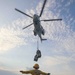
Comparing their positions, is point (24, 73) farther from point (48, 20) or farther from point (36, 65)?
point (48, 20)

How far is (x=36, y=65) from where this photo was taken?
16219 mm

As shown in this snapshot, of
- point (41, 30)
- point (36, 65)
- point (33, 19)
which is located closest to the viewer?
point (36, 65)

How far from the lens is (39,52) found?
27.7 meters

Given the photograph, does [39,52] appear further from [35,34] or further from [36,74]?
[36,74]

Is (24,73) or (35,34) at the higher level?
(35,34)

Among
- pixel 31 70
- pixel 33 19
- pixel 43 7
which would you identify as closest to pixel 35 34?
pixel 33 19

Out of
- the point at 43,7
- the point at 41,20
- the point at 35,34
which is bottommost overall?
the point at 35,34

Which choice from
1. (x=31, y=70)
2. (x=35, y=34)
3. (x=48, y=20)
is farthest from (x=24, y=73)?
(x=48, y=20)

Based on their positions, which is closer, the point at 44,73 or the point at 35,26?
the point at 44,73

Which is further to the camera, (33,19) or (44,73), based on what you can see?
(33,19)

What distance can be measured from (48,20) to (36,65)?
14251 millimetres

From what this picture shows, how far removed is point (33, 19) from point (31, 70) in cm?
1175

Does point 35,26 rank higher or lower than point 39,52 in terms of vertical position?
higher

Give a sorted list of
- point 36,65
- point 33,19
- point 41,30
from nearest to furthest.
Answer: point 36,65 → point 33,19 → point 41,30
